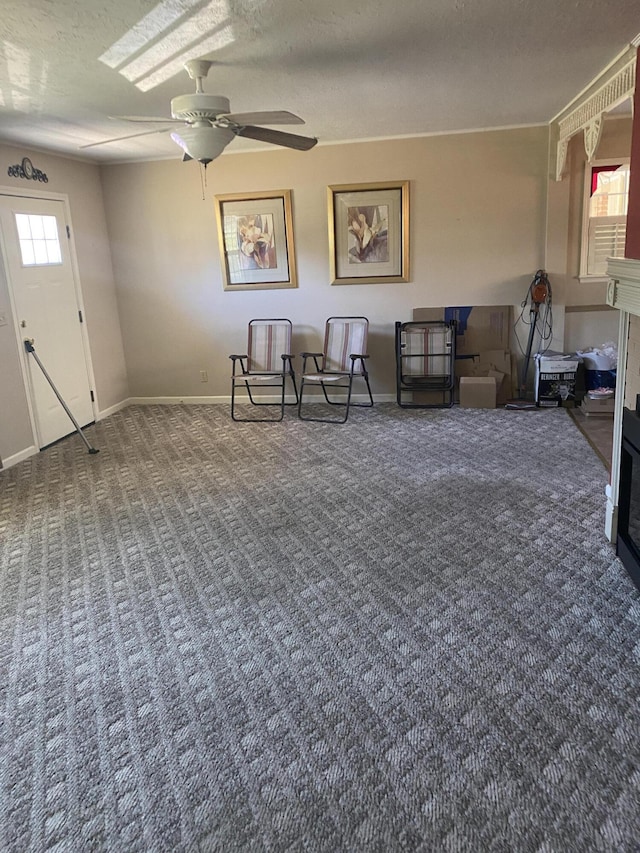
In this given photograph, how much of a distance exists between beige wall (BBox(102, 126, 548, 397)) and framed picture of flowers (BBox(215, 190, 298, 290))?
0.27 ft

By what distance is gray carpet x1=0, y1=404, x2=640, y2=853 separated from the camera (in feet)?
5.63

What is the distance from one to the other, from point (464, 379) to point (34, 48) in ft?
13.6

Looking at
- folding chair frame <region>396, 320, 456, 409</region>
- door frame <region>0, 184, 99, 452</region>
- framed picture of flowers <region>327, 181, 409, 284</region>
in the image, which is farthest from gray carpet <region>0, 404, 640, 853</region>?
framed picture of flowers <region>327, 181, 409, 284</region>

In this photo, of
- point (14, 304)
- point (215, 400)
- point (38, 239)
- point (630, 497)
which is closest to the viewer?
point (630, 497)

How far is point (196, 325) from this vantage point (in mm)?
6316

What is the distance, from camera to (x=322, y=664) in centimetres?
233

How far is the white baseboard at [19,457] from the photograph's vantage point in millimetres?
4739

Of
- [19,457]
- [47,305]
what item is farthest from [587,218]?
[19,457]

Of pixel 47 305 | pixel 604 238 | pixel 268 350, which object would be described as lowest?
pixel 268 350

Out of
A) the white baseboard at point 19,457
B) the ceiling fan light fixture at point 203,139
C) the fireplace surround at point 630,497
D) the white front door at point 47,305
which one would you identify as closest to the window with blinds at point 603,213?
the fireplace surround at point 630,497

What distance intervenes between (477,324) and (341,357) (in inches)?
52.5

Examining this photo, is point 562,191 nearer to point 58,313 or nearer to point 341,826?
point 58,313

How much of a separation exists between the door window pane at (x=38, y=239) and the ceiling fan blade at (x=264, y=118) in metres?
2.63

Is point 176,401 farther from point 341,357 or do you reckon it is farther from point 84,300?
point 341,357
